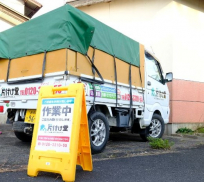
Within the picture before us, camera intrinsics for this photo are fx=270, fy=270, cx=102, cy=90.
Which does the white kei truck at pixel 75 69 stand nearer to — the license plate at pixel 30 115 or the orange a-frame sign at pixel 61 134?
the license plate at pixel 30 115

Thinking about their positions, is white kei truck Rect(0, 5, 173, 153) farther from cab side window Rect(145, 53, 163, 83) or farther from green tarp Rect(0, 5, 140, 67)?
cab side window Rect(145, 53, 163, 83)

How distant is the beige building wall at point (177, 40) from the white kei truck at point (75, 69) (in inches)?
129

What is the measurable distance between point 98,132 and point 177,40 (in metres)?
6.03

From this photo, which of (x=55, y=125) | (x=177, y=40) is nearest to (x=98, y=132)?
(x=55, y=125)

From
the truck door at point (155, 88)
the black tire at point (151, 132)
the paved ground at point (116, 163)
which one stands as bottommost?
the paved ground at point (116, 163)

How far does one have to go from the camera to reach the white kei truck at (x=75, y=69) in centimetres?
513

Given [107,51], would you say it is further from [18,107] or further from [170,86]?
[170,86]

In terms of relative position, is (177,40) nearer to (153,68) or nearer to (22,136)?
(153,68)

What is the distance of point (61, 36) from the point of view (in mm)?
5133

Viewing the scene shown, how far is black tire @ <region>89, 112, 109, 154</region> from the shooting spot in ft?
17.2

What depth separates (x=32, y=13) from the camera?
17.0 m

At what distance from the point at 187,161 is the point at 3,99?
400cm

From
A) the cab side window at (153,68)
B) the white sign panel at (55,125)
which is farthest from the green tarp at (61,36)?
the white sign panel at (55,125)

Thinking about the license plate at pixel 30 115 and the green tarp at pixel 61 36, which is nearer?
the green tarp at pixel 61 36
